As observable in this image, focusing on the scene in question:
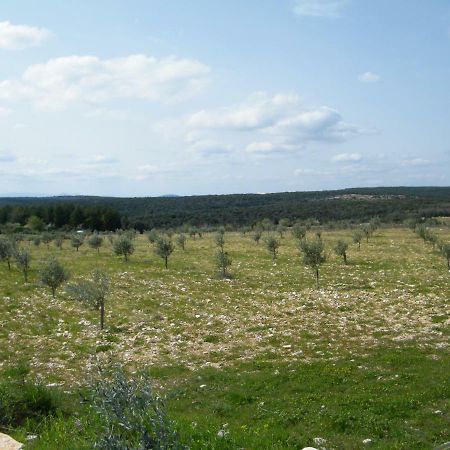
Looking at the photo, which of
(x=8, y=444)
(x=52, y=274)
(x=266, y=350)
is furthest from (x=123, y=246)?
(x=8, y=444)

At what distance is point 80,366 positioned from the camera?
56.0 feet

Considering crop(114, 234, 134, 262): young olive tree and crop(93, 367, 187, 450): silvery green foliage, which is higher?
crop(93, 367, 187, 450): silvery green foliage

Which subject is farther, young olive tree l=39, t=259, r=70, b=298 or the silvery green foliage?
young olive tree l=39, t=259, r=70, b=298

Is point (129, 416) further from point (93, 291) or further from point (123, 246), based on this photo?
point (123, 246)

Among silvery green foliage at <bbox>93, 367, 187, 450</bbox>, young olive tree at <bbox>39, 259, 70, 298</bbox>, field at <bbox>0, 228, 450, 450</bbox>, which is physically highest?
silvery green foliage at <bbox>93, 367, 187, 450</bbox>

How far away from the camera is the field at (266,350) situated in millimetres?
11203

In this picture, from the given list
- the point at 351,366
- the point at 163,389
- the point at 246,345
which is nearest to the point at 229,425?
the point at 163,389

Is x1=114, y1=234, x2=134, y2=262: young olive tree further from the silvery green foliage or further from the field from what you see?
the silvery green foliage

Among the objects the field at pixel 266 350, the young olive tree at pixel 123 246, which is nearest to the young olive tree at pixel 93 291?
the field at pixel 266 350

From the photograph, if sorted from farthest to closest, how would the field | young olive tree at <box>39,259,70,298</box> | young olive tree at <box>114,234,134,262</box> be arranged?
young olive tree at <box>114,234,134,262</box>
young olive tree at <box>39,259,70,298</box>
the field

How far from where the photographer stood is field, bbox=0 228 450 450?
441 inches

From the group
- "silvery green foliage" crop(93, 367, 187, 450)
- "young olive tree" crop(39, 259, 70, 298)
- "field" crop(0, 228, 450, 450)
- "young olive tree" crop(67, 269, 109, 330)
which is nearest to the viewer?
"silvery green foliage" crop(93, 367, 187, 450)

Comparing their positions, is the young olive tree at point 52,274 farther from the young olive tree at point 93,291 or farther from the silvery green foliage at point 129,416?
the silvery green foliage at point 129,416

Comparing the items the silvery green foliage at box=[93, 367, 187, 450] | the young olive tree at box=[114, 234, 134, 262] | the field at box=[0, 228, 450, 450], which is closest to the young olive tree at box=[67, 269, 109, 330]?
the field at box=[0, 228, 450, 450]
